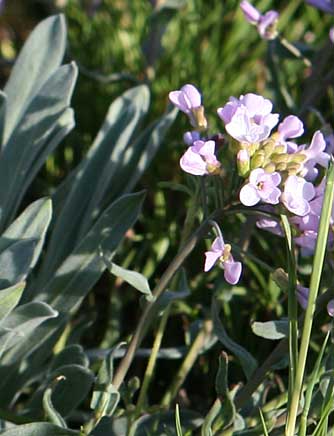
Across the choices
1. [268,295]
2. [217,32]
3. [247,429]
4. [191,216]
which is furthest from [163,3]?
[247,429]

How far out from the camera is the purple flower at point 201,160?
1397 mm

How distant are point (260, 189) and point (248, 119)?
116 mm

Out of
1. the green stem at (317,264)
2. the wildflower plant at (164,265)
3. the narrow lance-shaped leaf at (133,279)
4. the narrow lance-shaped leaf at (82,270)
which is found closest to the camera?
the green stem at (317,264)

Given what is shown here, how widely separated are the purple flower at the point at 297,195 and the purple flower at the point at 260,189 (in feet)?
0.07

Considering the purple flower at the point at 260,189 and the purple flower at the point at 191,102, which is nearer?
the purple flower at the point at 260,189

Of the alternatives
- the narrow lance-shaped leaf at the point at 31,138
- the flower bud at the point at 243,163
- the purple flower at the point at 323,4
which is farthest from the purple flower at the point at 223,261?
the purple flower at the point at 323,4

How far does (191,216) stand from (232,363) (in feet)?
1.88

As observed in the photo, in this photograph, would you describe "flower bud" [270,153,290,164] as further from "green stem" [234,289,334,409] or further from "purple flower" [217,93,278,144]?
"green stem" [234,289,334,409]

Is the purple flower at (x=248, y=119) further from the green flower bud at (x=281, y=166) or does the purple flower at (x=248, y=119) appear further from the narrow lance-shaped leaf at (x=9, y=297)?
the narrow lance-shaped leaf at (x=9, y=297)

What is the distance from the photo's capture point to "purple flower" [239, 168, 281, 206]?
1.36 metres

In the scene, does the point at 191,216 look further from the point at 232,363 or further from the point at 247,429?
the point at 232,363

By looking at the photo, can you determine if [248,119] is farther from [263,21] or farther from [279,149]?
[263,21]

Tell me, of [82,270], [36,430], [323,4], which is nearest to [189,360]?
[82,270]

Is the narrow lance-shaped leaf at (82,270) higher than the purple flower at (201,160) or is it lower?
lower
